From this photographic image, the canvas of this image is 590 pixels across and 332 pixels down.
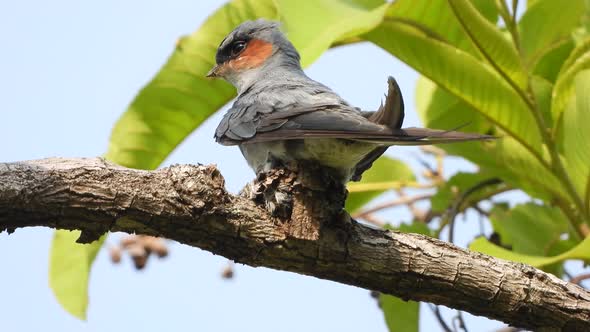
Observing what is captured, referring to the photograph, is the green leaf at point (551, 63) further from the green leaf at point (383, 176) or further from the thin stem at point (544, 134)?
the green leaf at point (383, 176)

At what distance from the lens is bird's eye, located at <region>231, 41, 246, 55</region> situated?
4.93 m

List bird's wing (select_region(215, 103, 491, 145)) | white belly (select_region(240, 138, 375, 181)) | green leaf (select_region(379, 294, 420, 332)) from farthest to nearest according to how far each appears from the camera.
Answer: green leaf (select_region(379, 294, 420, 332))
white belly (select_region(240, 138, 375, 181))
bird's wing (select_region(215, 103, 491, 145))

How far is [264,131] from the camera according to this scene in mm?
3762

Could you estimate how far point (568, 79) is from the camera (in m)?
4.26

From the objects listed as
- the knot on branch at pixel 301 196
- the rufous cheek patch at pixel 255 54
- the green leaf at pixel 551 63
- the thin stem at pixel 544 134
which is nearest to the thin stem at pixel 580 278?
the thin stem at pixel 544 134

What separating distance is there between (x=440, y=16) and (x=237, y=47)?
117cm

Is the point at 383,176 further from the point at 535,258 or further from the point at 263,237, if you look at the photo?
the point at 263,237

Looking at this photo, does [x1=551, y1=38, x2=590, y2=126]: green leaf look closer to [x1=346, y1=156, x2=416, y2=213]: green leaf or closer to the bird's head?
[x1=346, y1=156, x2=416, y2=213]: green leaf

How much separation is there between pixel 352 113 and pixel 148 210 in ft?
3.39

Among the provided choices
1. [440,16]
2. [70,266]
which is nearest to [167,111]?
[70,266]

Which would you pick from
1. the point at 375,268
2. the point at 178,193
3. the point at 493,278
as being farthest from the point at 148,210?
the point at 493,278

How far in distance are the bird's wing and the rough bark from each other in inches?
13.0

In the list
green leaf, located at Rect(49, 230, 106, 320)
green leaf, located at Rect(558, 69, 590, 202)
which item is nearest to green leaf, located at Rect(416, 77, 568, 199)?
green leaf, located at Rect(558, 69, 590, 202)

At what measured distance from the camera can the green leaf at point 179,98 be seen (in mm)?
4777
